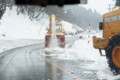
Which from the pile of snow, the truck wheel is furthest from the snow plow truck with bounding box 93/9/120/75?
the pile of snow

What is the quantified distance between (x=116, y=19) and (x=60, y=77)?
9.76 ft

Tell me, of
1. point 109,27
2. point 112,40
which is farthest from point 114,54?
point 109,27

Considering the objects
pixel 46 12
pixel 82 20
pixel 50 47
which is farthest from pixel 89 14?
pixel 50 47

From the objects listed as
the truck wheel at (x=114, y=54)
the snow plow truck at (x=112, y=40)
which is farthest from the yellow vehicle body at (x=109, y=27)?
the truck wheel at (x=114, y=54)

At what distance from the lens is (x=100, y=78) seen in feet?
30.9

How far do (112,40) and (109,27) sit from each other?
158cm

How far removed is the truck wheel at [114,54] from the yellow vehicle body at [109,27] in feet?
2.47

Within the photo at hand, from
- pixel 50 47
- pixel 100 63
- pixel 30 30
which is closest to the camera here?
pixel 100 63

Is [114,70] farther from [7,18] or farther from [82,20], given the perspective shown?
[82,20]

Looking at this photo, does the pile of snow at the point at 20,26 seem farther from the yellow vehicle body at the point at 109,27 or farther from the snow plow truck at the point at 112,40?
the snow plow truck at the point at 112,40

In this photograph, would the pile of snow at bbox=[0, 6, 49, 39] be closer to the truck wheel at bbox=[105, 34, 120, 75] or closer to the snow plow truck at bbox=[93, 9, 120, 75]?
the snow plow truck at bbox=[93, 9, 120, 75]

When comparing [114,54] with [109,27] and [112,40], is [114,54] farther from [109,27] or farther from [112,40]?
[109,27]

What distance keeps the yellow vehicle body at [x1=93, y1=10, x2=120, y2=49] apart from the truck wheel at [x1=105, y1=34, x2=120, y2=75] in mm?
754

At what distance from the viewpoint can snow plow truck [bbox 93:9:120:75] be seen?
9688 millimetres
